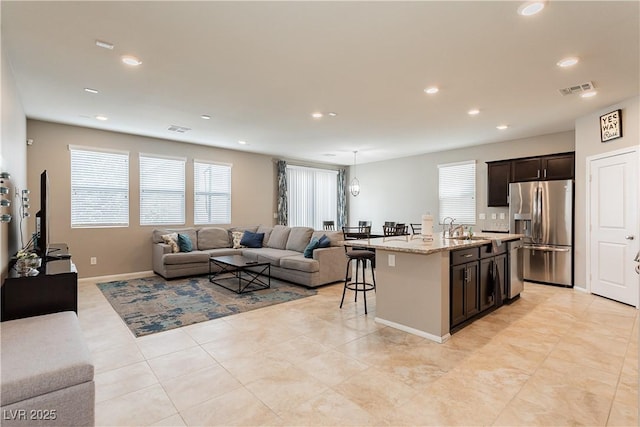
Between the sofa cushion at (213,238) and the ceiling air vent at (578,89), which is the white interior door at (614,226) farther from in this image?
the sofa cushion at (213,238)

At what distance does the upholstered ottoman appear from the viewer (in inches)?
58.9

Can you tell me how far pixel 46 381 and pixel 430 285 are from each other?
9.65ft

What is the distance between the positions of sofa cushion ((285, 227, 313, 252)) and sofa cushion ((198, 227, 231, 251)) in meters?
1.45

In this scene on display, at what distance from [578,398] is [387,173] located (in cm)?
724

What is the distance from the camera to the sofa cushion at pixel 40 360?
4.96 feet

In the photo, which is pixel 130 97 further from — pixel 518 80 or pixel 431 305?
pixel 518 80

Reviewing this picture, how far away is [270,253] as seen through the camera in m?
6.25

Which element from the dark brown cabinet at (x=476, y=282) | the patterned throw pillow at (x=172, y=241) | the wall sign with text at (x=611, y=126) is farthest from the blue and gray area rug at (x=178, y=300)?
the wall sign with text at (x=611, y=126)

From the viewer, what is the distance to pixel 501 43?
2.79m

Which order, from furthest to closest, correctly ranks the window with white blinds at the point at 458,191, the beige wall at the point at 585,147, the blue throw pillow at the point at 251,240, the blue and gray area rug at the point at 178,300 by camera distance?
the window with white blinds at the point at 458,191 → the blue throw pillow at the point at 251,240 → the beige wall at the point at 585,147 → the blue and gray area rug at the point at 178,300

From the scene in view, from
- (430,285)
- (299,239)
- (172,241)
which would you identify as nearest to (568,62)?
(430,285)

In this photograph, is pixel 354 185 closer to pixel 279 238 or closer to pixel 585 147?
pixel 279 238

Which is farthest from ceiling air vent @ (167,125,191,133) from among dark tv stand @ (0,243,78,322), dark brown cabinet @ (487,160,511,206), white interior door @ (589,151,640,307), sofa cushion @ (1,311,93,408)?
white interior door @ (589,151,640,307)

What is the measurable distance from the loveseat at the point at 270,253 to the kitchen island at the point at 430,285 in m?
1.88
